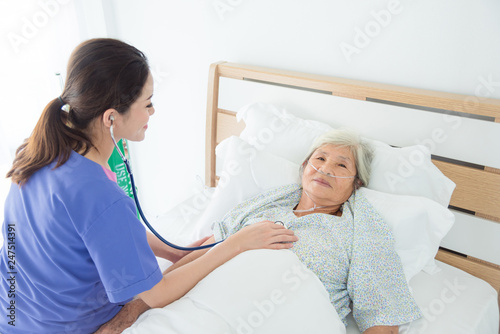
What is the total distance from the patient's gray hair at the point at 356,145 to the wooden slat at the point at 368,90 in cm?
21

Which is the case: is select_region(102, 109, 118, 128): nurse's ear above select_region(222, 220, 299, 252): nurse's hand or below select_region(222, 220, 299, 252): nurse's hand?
above

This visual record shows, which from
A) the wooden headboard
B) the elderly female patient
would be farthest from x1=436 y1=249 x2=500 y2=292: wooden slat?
the elderly female patient

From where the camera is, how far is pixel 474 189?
1493mm

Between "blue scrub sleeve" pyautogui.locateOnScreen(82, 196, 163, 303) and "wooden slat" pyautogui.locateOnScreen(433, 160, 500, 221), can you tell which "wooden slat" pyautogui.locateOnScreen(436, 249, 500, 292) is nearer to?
"wooden slat" pyautogui.locateOnScreen(433, 160, 500, 221)

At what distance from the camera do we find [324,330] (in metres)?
1.12

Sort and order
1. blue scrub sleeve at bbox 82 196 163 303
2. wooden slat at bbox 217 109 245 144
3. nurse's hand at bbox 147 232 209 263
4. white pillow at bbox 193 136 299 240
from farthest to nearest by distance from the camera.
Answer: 1. wooden slat at bbox 217 109 245 144
2. white pillow at bbox 193 136 299 240
3. nurse's hand at bbox 147 232 209 263
4. blue scrub sleeve at bbox 82 196 163 303

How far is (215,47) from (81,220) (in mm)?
1498

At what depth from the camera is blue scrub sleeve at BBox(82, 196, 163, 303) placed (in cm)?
98

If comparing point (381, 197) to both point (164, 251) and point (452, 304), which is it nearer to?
point (452, 304)

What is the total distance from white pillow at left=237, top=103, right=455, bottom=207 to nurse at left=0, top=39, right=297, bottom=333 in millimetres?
740

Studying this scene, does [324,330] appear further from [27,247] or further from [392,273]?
[27,247]

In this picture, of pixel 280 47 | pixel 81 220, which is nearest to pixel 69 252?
pixel 81 220

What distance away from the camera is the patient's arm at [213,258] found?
114 centimetres

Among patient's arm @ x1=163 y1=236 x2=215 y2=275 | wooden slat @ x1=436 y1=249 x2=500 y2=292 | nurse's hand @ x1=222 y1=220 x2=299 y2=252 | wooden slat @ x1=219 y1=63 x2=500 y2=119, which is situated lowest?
wooden slat @ x1=436 y1=249 x2=500 y2=292
